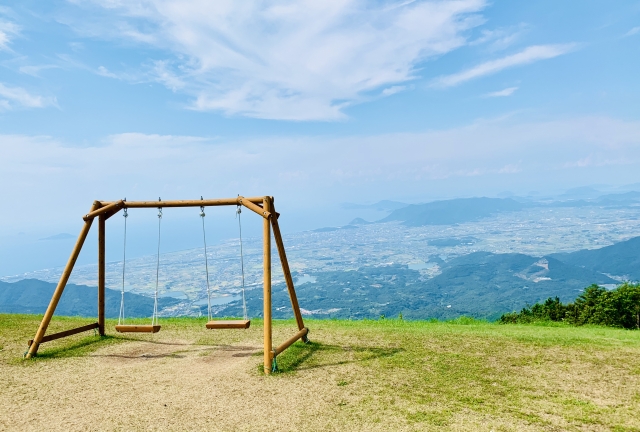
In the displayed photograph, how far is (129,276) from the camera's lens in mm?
196000

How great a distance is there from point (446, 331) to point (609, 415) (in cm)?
626

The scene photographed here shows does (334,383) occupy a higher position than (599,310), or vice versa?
(334,383)

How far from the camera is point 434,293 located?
16425 cm

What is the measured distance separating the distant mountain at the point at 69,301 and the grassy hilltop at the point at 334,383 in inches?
4236

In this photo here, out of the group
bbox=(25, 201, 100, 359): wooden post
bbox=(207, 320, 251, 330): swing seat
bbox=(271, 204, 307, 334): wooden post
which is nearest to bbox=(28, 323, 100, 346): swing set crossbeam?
bbox=(25, 201, 100, 359): wooden post

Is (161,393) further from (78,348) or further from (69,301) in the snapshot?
(69,301)

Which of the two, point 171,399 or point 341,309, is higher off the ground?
point 171,399

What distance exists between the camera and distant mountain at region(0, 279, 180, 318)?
121906 mm

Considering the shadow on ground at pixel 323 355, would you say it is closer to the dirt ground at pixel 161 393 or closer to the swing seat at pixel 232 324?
the dirt ground at pixel 161 393

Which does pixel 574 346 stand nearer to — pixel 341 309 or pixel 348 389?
pixel 348 389

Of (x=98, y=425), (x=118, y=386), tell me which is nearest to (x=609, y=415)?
(x=98, y=425)

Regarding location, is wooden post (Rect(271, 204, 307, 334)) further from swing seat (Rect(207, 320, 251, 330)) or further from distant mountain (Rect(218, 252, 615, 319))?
distant mountain (Rect(218, 252, 615, 319))

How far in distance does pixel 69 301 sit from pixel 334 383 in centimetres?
15429

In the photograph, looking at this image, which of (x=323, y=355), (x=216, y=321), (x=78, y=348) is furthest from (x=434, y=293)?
(x=78, y=348)
